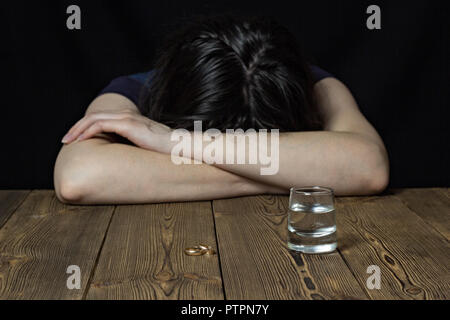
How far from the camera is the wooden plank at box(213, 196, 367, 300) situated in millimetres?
897

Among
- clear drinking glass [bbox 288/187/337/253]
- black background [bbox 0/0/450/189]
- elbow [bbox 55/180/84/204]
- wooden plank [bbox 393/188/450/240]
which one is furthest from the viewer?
black background [bbox 0/0/450/189]

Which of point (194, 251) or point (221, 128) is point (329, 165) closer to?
point (221, 128)

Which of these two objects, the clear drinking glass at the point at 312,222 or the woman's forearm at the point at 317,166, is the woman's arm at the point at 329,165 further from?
the clear drinking glass at the point at 312,222

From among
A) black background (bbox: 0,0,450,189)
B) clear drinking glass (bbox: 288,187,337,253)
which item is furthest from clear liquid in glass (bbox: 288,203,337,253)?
black background (bbox: 0,0,450,189)

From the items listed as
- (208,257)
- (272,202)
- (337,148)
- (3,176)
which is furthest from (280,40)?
(3,176)

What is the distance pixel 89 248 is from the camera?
1102mm

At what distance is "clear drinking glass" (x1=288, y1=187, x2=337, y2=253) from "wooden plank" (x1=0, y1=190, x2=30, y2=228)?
2.04 ft

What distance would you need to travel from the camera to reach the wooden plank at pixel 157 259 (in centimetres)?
91

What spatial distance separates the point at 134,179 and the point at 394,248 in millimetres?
613

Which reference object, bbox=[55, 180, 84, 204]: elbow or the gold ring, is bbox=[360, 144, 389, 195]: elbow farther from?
bbox=[55, 180, 84, 204]: elbow

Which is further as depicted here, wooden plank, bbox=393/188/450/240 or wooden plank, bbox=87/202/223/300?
wooden plank, bbox=393/188/450/240

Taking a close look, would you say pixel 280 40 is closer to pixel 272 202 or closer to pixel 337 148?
pixel 337 148

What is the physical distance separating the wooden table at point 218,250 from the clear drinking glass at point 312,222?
0.07ft

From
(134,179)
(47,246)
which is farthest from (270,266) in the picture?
(134,179)
